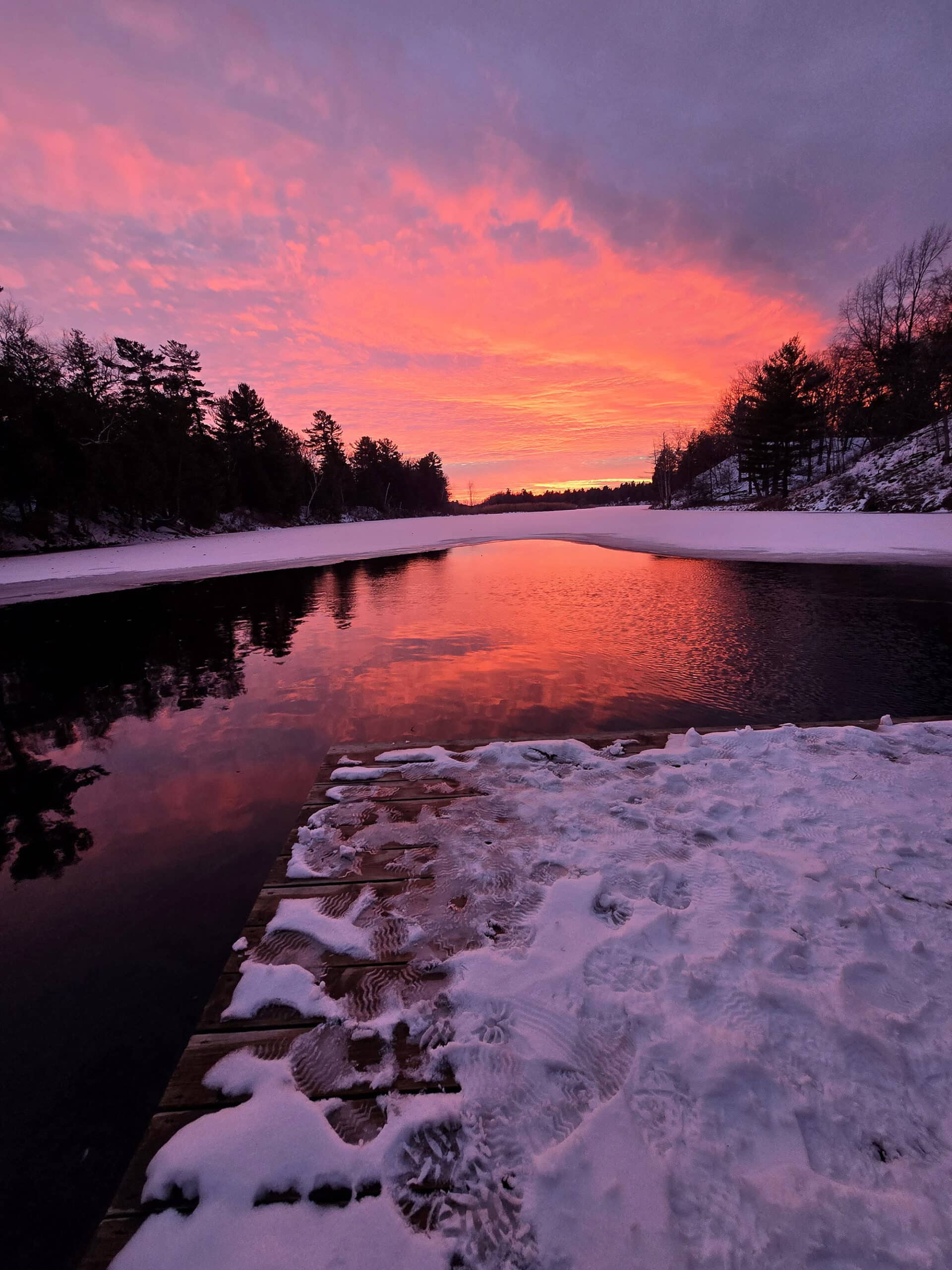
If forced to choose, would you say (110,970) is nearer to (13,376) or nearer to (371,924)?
(371,924)

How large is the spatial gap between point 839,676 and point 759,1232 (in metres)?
6.73

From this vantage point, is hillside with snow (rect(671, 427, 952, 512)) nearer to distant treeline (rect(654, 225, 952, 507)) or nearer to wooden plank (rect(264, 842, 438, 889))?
distant treeline (rect(654, 225, 952, 507))

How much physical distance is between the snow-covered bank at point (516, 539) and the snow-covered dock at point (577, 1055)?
713 inches

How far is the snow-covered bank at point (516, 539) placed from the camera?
18.5m

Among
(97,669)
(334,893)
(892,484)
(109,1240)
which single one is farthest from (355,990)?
(892,484)

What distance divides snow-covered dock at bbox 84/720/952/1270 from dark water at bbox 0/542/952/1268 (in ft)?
2.26

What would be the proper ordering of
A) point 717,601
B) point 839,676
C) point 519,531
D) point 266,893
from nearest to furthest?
point 266,893
point 839,676
point 717,601
point 519,531

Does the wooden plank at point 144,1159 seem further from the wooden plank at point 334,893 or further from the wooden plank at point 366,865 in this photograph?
the wooden plank at point 366,865

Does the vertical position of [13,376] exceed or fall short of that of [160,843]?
it exceeds it

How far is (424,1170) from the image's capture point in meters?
1.55

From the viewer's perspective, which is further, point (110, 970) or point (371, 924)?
point (110, 970)

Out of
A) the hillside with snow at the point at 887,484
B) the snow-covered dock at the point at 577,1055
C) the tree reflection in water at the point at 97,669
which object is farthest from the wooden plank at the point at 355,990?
the hillside with snow at the point at 887,484

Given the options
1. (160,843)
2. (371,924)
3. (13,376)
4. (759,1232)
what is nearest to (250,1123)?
(371,924)

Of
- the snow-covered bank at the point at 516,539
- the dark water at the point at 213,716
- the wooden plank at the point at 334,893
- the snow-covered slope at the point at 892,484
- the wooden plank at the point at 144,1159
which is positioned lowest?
the dark water at the point at 213,716
